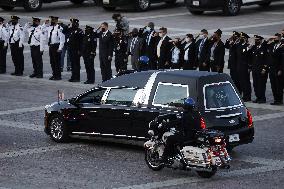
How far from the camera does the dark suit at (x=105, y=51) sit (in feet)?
97.0

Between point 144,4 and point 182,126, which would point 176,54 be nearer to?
point 182,126

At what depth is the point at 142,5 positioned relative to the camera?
43.0 metres

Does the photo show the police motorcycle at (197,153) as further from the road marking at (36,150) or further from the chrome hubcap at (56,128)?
the chrome hubcap at (56,128)

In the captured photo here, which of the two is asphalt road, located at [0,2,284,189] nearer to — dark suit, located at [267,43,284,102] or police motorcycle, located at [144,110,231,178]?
police motorcycle, located at [144,110,231,178]

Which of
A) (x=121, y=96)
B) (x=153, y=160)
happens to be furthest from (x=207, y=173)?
(x=121, y=96)

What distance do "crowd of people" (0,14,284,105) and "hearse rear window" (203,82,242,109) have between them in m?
6.19

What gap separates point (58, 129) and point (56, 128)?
7 centimetres

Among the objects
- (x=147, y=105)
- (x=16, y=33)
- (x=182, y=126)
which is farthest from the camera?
(x=16, y=33)

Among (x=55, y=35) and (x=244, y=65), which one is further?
(x=55, y=35)

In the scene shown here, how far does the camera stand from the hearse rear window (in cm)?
1953

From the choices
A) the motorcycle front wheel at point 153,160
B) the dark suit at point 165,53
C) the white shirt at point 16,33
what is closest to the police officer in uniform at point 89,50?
the dark suit at point 165,53

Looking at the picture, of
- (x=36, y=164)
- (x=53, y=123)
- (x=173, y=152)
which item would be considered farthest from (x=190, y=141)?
(x=53, y=123)

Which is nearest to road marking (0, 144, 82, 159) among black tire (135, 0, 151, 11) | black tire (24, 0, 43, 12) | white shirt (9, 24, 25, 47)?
white shirt (9, 24, 25, 47)

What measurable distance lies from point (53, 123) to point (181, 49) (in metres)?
6.88
